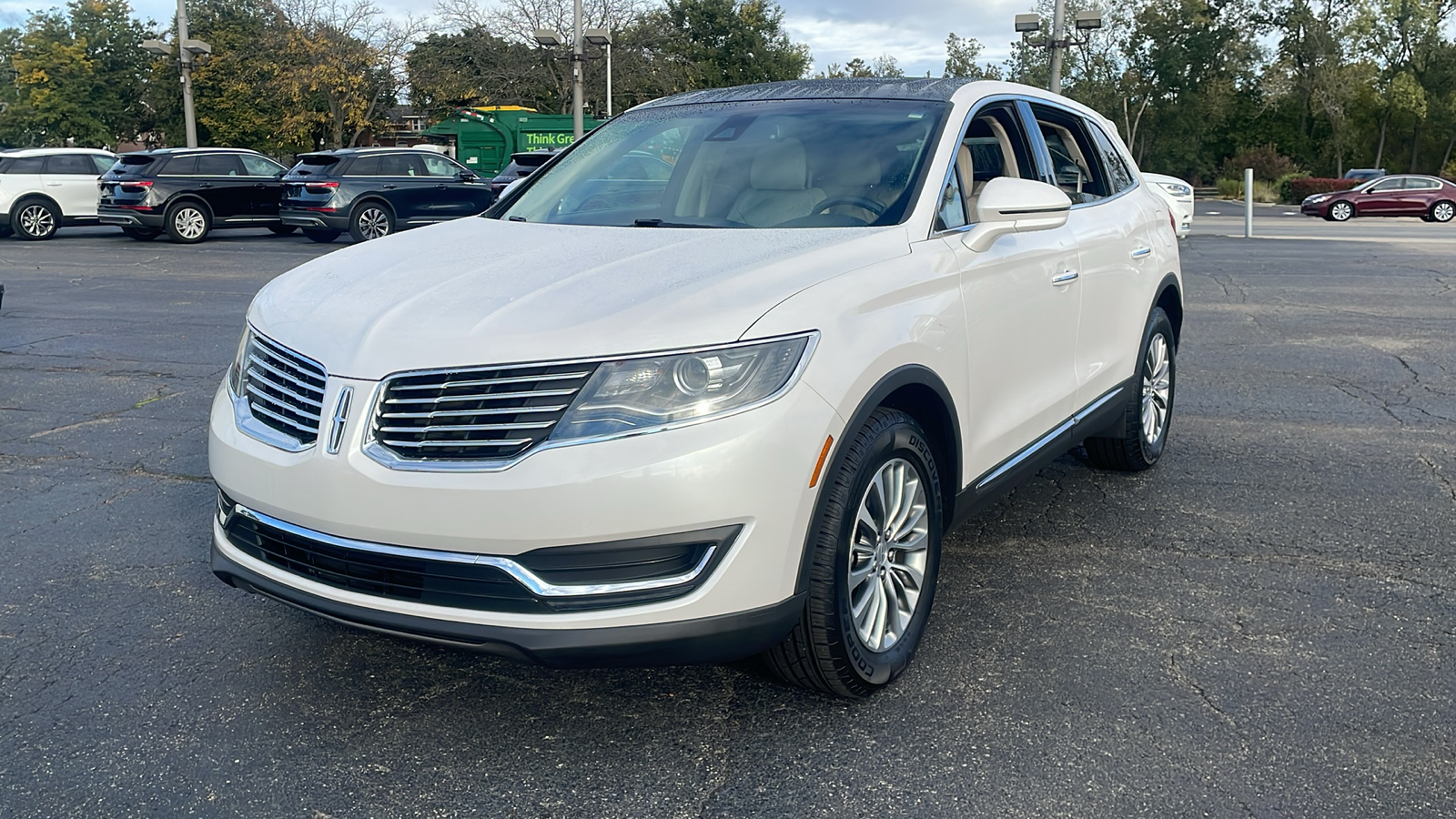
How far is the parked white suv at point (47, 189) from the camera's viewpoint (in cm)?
2173

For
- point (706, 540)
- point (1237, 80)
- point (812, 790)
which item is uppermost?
point (1237, 80)

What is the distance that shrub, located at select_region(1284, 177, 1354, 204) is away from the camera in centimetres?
4621

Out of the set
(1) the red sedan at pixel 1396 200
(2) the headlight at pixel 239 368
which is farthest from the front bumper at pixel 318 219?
(1) the red sedan at pixel 1396 200

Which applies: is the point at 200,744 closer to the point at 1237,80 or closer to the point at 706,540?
the point at 706,540

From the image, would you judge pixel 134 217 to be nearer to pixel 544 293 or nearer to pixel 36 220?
pixel 36 220

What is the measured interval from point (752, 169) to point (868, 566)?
1550 millimetres

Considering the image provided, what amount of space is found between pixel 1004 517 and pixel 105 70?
6595cm

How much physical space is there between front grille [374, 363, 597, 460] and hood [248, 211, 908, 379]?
0.13 ft

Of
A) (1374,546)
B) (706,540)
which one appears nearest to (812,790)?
(706,540)

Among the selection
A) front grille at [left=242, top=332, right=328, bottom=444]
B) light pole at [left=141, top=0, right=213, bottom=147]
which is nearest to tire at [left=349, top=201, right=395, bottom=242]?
light pole at [left=141, top=0, right=213, bottom=147]

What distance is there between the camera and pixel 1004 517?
5031 millimetres

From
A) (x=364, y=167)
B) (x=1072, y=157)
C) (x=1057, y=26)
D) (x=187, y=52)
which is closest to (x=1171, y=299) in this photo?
(x=1072, y=157)

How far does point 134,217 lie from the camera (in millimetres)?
20453

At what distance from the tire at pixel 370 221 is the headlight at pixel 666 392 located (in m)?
17.9
